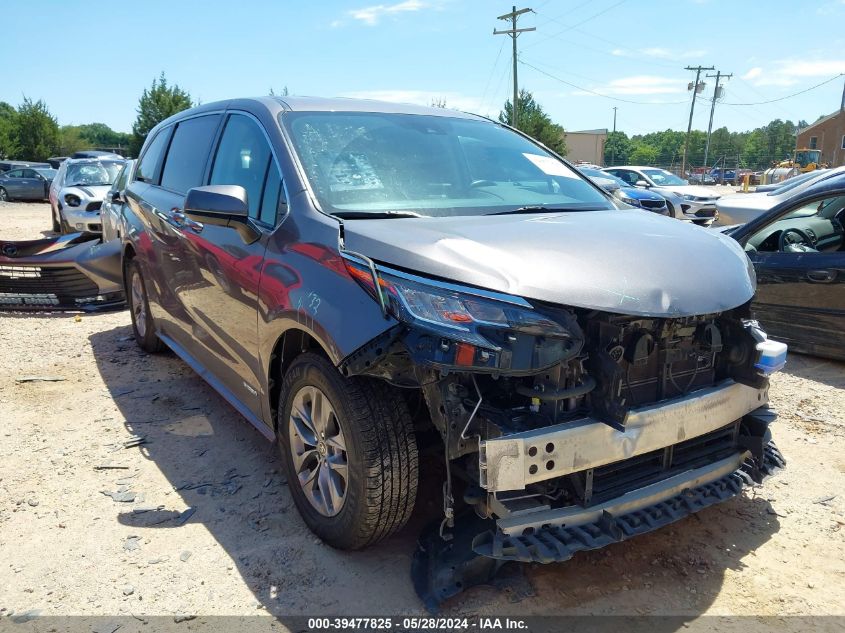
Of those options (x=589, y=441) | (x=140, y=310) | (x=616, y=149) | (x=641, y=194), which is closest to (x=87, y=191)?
(x=140, y=310)

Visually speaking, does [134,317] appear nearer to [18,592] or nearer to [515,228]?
[18,592]

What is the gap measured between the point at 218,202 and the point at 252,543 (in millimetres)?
1538

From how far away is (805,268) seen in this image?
5.39 m

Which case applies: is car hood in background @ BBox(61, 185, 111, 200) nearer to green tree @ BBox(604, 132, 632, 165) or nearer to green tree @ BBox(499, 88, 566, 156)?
green tree @ BBox(499, 88, 566, 156)

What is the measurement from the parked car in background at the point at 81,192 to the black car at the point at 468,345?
998cm

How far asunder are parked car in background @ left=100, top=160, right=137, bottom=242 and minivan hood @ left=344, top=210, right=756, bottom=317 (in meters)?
3.93

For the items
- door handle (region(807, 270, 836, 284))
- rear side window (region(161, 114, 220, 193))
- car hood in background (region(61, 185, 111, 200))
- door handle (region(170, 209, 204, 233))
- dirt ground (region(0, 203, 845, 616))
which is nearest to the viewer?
dirt ground (region(0, 203, 845, 616))

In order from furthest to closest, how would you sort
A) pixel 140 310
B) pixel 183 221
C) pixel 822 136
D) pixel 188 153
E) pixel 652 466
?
pixel 822 136 < pixel 140 310 < pixel 188 153 < pixel 183 221 < pixel 652 466

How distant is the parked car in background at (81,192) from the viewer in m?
12.3

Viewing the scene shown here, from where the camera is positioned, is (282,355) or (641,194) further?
(641,194)

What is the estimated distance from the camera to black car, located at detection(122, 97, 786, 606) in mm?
2252

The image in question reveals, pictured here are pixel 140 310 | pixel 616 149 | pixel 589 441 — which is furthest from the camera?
pixel 616 149

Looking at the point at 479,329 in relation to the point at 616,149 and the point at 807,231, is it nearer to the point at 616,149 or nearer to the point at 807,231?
the point at 807,231

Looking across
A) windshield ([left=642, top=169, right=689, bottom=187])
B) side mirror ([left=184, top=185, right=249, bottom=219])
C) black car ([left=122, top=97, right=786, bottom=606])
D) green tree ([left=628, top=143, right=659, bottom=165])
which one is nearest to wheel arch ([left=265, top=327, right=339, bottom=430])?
black car ([left=122, top=97, right=786, bottom=606])
